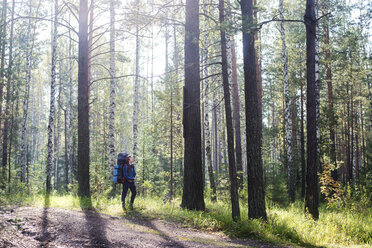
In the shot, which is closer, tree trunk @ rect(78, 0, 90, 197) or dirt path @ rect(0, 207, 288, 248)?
dirt path @ rect(0, 207, 288, 248)

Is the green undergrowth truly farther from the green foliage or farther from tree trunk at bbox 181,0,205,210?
the green foliage

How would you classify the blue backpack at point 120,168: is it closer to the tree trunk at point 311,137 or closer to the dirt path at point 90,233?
the dirt path at point 90,233

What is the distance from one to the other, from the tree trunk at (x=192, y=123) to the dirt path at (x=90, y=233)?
6.01ft

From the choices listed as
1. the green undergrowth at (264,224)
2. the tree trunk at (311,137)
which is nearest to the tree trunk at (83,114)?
the green undergrowth at (264,224)

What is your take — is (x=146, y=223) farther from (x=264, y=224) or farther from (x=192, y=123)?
(x=192, y=123)

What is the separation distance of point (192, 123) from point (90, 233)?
185 inches

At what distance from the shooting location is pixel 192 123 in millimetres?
8875

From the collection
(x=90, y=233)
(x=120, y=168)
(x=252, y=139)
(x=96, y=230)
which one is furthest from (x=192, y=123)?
(x=90, y=233)

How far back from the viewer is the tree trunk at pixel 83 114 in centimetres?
930

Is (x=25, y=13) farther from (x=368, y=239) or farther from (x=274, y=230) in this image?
(x=368, y=239)

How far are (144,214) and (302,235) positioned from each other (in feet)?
13.9

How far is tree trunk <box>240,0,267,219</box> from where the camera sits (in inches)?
283

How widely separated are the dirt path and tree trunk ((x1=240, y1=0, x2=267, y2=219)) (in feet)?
4.35

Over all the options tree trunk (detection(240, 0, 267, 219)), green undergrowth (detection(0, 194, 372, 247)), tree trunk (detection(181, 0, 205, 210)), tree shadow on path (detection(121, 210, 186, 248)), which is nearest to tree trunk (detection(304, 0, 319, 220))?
green undergrowth (detection(0, 194, 372, 247))
